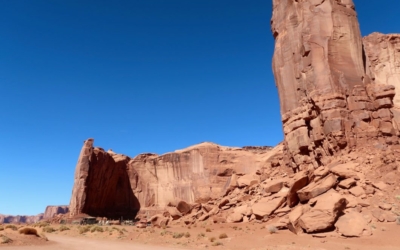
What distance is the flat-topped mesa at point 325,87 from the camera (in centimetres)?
2306

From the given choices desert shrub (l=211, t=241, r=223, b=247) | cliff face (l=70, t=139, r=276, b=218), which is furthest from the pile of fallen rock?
cliff face (l=70, t=139, r=276, b=218)

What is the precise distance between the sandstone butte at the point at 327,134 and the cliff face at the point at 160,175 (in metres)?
22.1

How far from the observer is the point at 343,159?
21797 millimetres

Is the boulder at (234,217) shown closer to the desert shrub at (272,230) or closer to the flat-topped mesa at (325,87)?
the desert shrub at (272,230)

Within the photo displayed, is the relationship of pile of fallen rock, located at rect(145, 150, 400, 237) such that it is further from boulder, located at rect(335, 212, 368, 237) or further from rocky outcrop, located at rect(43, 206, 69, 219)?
rocky outcrop, located at rect(43, 206, 69, 219)

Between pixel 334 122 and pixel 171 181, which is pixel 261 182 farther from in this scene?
pixel 171 181

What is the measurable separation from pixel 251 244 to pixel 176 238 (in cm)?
604

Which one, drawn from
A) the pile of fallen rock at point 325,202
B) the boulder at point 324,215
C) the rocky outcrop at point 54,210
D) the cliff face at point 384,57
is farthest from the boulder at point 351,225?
the rocky outcrop at point 54,210

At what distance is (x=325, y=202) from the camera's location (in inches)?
679

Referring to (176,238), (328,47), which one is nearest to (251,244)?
(176,238)

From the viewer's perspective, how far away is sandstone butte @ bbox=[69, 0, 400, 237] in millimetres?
17922

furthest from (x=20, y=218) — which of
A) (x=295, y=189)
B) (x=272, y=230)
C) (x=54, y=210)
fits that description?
(x=272, y=230)

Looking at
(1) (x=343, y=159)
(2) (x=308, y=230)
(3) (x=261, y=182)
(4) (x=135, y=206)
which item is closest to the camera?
(2) (x=308, y=230)

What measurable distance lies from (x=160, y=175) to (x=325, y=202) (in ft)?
166
